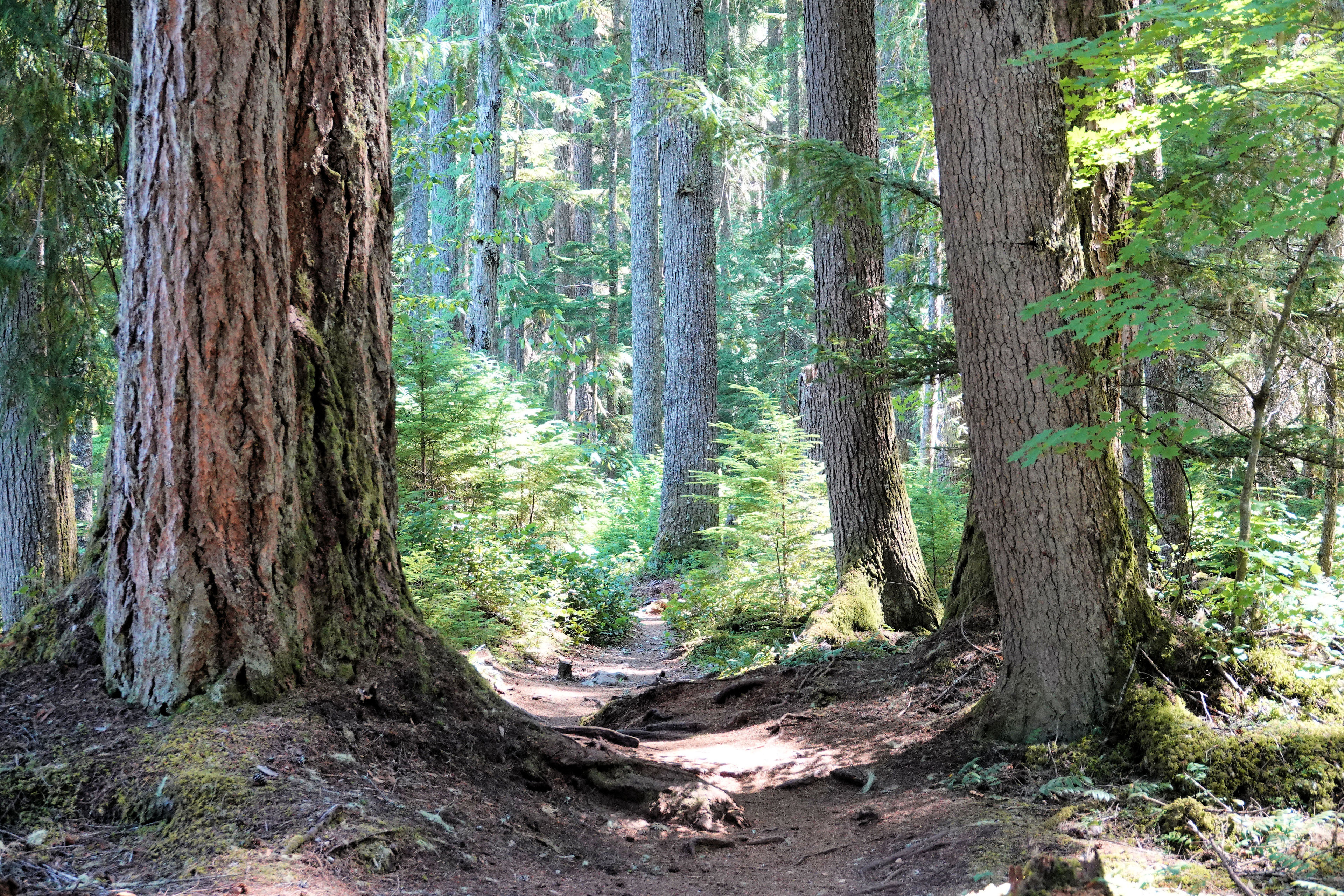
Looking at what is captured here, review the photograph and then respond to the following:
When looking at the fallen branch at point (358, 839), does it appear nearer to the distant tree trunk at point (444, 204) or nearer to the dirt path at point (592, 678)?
the dirt path at point (592, 678)

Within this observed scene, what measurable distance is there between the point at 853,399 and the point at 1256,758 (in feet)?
15.4

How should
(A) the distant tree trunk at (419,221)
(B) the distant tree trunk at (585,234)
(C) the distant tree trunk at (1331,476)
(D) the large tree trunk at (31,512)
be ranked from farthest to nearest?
(B) the distant tree trunk at (585,234), (A) the distant tree trunk at (419,221), (D) the large tree trunk at (31,512), (C) the distant tree trunk at (1331,476)

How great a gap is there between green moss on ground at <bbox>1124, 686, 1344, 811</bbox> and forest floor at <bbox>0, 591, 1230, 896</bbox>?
0.48 metres

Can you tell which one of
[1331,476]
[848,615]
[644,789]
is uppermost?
[1331,476]

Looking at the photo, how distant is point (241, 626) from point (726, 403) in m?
28.4

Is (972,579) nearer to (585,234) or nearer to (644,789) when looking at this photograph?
(644,789)

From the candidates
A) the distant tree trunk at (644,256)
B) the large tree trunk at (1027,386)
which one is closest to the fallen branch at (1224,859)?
the large tree trunk at (1027,386)

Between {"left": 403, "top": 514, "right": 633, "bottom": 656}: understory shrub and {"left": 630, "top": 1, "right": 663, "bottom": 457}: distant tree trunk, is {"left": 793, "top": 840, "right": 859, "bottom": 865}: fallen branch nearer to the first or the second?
{"left": 403, "top": 514, "right": 633, "bottom": 656}: understory shrub

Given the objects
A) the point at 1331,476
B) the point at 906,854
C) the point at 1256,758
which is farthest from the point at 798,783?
the point at 1331,476

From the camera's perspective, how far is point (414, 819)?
327 cm

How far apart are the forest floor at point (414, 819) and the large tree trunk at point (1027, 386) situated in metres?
0.51

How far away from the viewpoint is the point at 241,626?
3537mm

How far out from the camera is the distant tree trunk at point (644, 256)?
15.7 metres

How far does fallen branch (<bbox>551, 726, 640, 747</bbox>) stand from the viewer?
5.08 m
